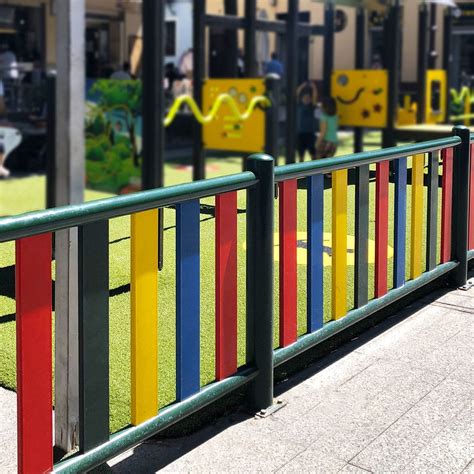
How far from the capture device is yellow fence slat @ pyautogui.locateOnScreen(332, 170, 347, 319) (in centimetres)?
387

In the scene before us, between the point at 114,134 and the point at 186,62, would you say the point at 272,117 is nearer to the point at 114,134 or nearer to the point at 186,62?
the point at 114,134

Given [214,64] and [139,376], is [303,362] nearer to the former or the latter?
[139,376]

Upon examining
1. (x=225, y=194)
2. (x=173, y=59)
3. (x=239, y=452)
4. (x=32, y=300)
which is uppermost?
(x=173, y=59)

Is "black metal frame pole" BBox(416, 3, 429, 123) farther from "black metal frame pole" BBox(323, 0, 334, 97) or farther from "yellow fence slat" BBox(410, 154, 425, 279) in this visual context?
"yellow fence slat" BBox(410, 154, 425, 279)

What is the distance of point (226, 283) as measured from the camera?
3203mm

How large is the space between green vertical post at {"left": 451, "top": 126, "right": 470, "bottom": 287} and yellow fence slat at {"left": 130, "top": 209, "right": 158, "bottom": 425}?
2.95 meters

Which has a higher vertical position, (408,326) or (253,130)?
(253,130)

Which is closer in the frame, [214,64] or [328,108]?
[328,108]

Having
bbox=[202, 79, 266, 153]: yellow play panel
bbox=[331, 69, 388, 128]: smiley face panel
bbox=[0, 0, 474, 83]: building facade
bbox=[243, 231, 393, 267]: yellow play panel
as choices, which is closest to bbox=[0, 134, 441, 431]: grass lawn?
bbox=[243, 231, 393, 267]: yellow play panel

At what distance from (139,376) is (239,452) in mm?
556

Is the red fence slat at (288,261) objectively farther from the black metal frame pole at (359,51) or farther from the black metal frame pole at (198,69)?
the black metal frame pole at (359,51)

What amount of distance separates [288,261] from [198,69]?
24.9ft

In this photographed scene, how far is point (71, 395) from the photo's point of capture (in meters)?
2.86

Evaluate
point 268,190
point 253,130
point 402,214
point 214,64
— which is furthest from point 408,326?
point 214,64
